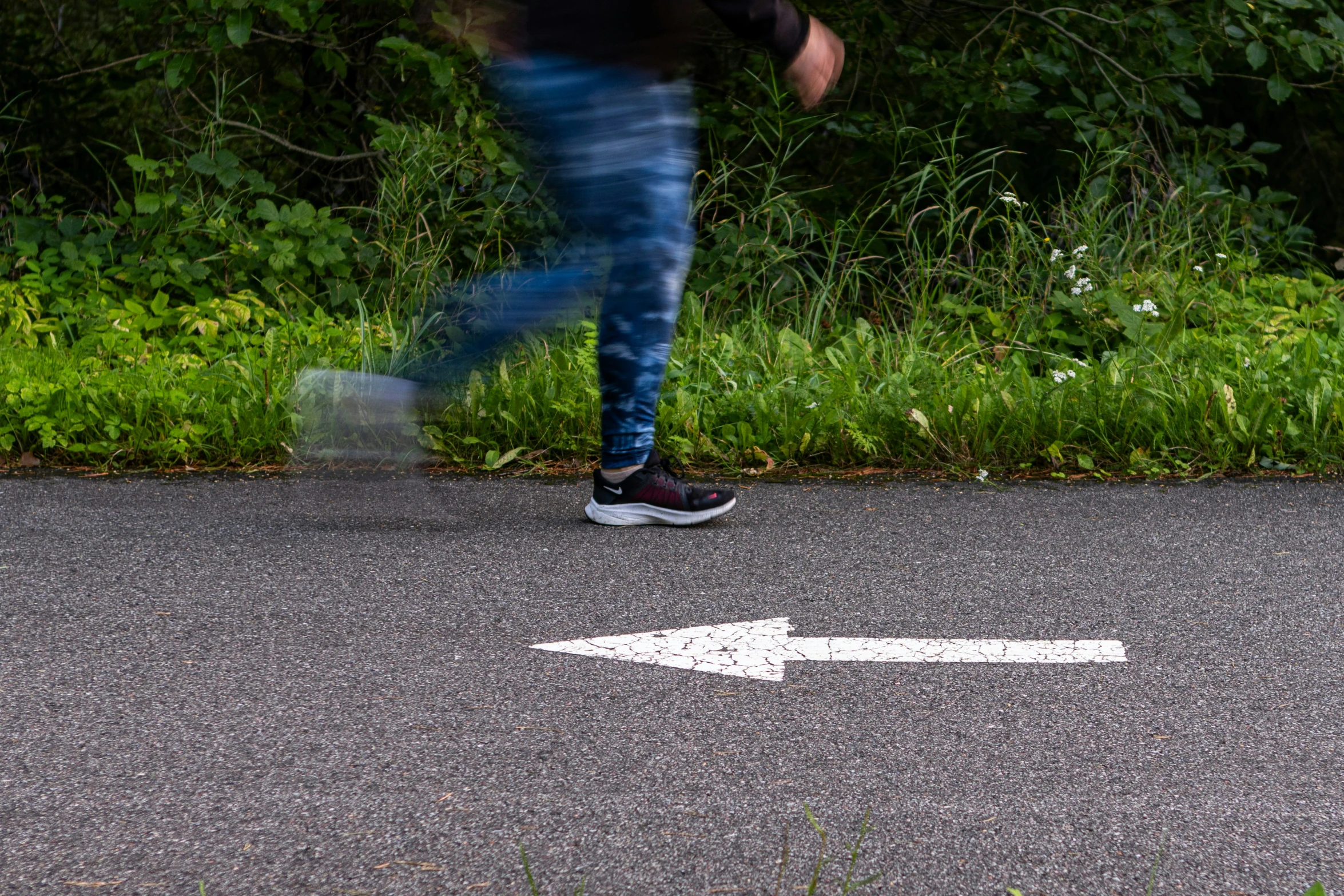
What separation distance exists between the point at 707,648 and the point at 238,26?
4222 millimetres

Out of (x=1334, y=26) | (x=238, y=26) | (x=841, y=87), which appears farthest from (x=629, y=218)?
(x=841, y=87)

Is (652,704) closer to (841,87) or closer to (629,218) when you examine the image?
(629,218)

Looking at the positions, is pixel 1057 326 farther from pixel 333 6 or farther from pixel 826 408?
pixel 333 6

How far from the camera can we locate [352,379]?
3.52 m

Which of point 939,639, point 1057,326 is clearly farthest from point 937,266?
point 939,639

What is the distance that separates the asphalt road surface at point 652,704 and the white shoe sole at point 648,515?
0.18 ft

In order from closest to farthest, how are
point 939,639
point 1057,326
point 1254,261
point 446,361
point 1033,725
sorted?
point 1033,725, point 939,639, point 446,361, point 1057,326, point 1254,261

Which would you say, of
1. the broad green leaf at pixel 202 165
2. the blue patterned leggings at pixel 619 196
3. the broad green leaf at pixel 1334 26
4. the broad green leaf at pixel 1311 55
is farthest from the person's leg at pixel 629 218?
the broad green leaf at pixel 1334 26

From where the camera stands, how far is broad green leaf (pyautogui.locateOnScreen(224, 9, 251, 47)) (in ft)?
18.7

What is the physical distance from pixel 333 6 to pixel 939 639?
219 inches

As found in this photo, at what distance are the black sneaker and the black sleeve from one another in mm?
1178

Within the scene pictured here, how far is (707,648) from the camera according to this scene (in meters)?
2.74

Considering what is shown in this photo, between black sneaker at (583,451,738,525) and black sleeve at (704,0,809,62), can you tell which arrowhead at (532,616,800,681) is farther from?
black sleeve at (704,0,809,62)

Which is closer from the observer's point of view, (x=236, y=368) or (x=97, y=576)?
(x=97, y=576)
